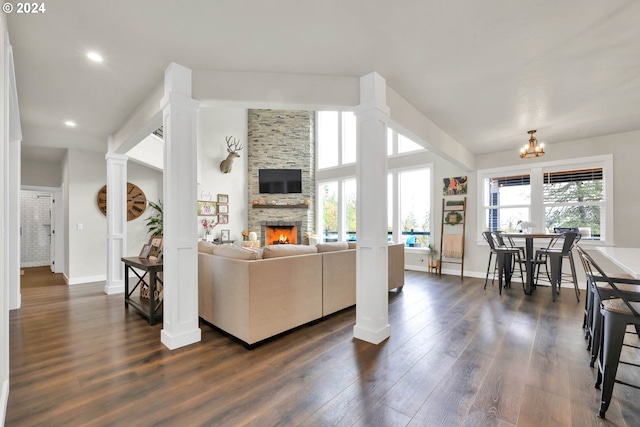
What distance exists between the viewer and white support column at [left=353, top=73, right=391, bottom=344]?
2.73m

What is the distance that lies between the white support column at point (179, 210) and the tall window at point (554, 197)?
17.8 ft

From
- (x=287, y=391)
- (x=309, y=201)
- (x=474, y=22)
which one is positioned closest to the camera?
(x=287, y=391)

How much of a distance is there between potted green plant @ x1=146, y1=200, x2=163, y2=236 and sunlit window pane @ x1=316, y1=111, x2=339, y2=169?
4.38 m

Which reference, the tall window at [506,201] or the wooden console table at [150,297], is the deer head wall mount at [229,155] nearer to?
the wooden console table at [150,297]

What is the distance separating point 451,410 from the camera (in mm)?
1737

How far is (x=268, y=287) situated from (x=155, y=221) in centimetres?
468

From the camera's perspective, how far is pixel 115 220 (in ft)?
15.6

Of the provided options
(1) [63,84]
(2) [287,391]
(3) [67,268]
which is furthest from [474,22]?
(3) [67,268]

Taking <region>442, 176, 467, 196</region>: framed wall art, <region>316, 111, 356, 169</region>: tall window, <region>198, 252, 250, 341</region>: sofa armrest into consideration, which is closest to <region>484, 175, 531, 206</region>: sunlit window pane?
<region>442, 176, 467, 196</region>: framed wall art

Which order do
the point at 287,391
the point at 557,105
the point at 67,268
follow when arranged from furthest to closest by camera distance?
the point at 67,268
the point at 557,105
the point at 287,391

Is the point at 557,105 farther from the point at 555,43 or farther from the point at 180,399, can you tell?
the point at 180,399

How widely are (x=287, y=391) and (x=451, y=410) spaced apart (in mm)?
1013

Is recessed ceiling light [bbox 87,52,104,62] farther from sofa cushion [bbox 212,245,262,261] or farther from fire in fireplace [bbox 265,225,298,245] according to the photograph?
fire in fireplace [bbox 265,225,298,245]

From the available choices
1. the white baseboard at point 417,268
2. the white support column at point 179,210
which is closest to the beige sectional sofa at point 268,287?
the white support column at point 179,210
